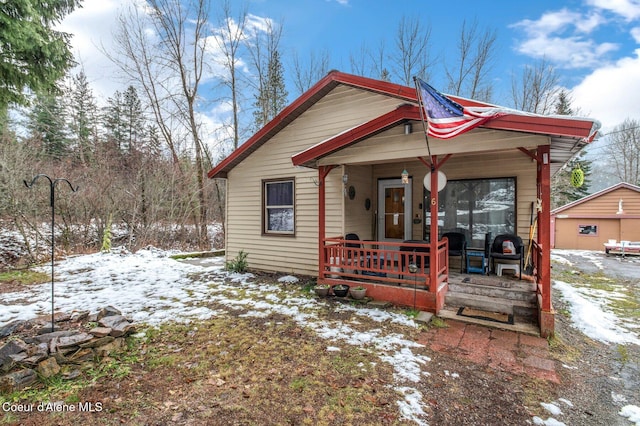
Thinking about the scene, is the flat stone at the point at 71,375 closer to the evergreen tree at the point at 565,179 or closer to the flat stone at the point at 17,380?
the flat stone at the point at 17,380

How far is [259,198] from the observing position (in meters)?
8.11

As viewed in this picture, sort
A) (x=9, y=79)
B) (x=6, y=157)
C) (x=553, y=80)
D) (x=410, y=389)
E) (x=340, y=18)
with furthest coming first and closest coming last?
1. (x=553, y=80)
2. (x=340, y=18)
3. (x=6, y=157)
4. (x=9, y=79)
5. (x=410, y=389)

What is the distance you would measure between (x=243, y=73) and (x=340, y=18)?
210 inches

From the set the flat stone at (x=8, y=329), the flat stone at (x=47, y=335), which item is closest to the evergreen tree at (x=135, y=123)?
the flat stone at (x=8, y=329)

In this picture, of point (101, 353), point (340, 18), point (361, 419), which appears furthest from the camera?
point (340, 18)

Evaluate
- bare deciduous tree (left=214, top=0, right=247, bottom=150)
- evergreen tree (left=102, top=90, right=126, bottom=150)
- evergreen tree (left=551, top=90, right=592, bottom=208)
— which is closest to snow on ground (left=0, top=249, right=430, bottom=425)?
bare deciduous tree (left=214, top=0, right=247, bottom=150)

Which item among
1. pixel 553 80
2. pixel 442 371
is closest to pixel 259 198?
pixel 442 371

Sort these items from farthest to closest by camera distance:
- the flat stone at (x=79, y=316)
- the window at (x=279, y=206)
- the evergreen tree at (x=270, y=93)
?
the evergreen tree at (x=270, y=93), the window at (x=279, y=206), the flat stone at (x=79, y=316)

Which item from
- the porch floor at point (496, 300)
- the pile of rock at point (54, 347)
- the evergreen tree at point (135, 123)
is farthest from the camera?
the evergreen tree at point (135, 123)

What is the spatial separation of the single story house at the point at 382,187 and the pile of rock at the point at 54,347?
3530mm

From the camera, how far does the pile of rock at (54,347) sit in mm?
2969

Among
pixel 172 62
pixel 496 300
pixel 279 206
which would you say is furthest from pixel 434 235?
pixel 172 62

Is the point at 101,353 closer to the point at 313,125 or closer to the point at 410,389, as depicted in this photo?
the point at 410,389

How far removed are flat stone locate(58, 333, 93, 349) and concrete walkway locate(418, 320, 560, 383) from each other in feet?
13.3
